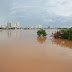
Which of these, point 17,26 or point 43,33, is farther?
point 17,26

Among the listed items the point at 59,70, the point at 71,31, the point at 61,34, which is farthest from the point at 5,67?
the point at 61,34

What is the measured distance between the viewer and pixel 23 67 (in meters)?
2.99

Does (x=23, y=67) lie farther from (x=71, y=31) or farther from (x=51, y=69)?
(x=71, y=31)

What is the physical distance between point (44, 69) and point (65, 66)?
2.36 feet

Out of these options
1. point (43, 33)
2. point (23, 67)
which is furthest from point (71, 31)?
point (23, 67)

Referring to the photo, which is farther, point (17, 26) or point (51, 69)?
point (17, 26)

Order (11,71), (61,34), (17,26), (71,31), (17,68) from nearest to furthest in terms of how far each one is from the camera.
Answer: (11,71) < (17,68) < (71,31) < (61,34) < (17,26)

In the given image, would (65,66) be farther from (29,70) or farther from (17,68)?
(17,68)

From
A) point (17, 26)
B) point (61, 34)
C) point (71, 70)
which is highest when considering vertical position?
point (17, 26)

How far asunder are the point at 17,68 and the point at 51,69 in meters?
1.00

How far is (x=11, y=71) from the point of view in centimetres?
273

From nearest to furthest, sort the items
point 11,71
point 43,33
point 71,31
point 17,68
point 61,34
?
point 11,71
point 17,68
point 71,31
point 61,34
point 43,33

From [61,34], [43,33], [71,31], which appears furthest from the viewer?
[43,33]

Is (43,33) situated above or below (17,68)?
above
